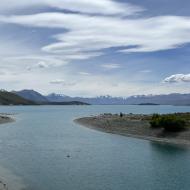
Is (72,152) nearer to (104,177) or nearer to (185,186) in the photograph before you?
(104,177)

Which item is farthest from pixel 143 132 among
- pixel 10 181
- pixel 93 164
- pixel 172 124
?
pixel 10 181

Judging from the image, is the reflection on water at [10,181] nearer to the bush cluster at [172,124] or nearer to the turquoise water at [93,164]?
the turquoise water at [93,164]

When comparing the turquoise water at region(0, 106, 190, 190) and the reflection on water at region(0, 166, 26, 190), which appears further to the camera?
the turquoise water at region(0, 106, 190, 190)

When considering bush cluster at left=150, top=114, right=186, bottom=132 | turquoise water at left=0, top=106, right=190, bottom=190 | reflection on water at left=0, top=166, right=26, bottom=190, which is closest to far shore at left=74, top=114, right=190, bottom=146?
bush cluster at left=150, top=114, right=186, bottom=132

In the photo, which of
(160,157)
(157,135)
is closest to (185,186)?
(160,157)

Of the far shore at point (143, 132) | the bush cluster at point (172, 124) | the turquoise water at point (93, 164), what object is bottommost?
the turquoise water at point (93, 164)

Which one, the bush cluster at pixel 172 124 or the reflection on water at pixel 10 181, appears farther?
the bush cluster at pixel 172 124

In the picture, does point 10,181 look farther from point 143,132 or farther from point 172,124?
point 143,132

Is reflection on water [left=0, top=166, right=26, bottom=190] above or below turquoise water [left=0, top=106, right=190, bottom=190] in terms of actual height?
below

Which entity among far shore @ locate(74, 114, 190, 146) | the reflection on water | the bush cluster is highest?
the bush cluster

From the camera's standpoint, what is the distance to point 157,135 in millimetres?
104938

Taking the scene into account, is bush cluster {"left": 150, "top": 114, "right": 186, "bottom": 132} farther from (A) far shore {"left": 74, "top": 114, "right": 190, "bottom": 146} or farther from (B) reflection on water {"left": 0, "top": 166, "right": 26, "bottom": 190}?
(B) reflection on water {"left": 0, "top": 166, "right": 26, "bottom": 190}

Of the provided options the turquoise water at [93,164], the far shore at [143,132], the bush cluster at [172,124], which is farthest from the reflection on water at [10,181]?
the bush cluster at [172,124]

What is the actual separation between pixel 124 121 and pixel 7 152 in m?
62.8
